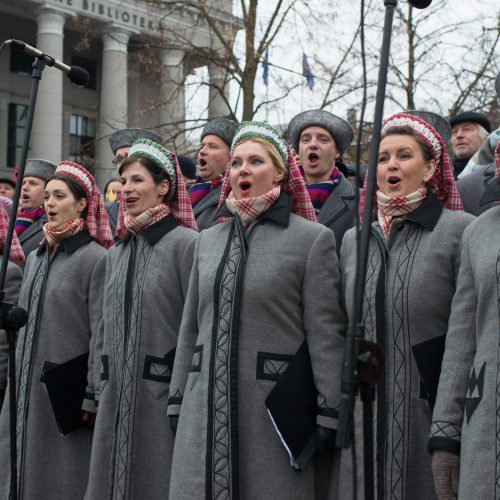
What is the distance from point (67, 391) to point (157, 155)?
56.5 inches

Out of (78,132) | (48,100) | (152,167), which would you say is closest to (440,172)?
(152,167)

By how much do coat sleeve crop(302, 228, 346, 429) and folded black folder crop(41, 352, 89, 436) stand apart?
6.02ft

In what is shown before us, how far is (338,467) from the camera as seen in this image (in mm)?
3750

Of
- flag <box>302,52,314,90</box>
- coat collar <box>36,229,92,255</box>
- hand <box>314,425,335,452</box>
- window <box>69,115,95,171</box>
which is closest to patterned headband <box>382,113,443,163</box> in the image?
hand <box>314,425,335,452</box>

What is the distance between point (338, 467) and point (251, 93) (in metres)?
10.7

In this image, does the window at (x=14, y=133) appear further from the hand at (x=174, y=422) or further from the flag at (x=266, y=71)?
the hand at (x=174, y=422)

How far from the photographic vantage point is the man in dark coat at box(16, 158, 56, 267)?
7285 millimetres

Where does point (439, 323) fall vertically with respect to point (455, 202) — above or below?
below

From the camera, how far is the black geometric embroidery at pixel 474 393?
3.09 metres

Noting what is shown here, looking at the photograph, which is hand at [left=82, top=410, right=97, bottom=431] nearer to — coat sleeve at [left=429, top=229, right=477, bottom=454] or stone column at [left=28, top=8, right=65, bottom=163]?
coat sleeve at [left=429, top=229, right=477, bottom=454]

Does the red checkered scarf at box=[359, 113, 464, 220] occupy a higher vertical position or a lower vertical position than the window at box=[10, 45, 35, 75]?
lower

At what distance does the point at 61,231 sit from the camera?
5402 mm

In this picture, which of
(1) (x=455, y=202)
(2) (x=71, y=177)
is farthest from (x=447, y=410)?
(2) (x=71, y=177)

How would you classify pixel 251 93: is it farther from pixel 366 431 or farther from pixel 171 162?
pixel 366 431
